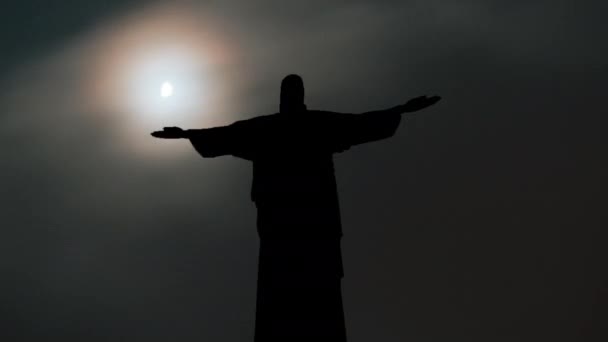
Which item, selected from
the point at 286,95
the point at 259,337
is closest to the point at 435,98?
the point at 286,95

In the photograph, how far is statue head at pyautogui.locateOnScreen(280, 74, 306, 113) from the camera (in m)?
9.02

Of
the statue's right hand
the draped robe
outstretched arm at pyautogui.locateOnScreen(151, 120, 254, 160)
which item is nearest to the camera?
the draped robe

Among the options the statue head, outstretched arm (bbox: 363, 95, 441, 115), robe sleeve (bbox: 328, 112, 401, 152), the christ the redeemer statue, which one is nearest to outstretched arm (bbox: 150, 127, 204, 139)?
the christ the redeemer statue

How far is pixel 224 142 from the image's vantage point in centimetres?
895

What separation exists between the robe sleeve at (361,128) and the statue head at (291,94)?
63 cm

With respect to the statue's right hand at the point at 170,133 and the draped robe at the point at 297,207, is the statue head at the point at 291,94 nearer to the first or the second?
the draped robe at the point at 297,207

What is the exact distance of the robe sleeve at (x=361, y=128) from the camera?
8.68 m

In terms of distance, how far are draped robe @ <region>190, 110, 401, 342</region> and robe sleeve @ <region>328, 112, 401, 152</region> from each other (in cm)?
1

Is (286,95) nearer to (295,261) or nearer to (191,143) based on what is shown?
(191,143)

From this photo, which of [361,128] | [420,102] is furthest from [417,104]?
[361,128]

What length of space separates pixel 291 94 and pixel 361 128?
3.99 ft

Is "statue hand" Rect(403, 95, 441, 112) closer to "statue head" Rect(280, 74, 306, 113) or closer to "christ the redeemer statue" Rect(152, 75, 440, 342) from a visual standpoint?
"christ the redeemer statue" Rect(152, 75, 440, 342)

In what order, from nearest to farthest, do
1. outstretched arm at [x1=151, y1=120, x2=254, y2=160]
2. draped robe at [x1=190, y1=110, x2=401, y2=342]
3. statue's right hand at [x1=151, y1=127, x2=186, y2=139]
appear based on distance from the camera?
1. draped robe at [x1=190, y1=110, x2=401, y2=342]
2. statue's right hand at [x1=151, y1=127, x2=186, y2=139]
3. outstretched arm at [x1=151, y1=120, x2=254, y2=160]

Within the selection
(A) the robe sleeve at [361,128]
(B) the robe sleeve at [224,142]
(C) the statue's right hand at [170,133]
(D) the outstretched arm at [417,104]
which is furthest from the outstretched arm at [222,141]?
(D) the outstretched arm at [417,104]
